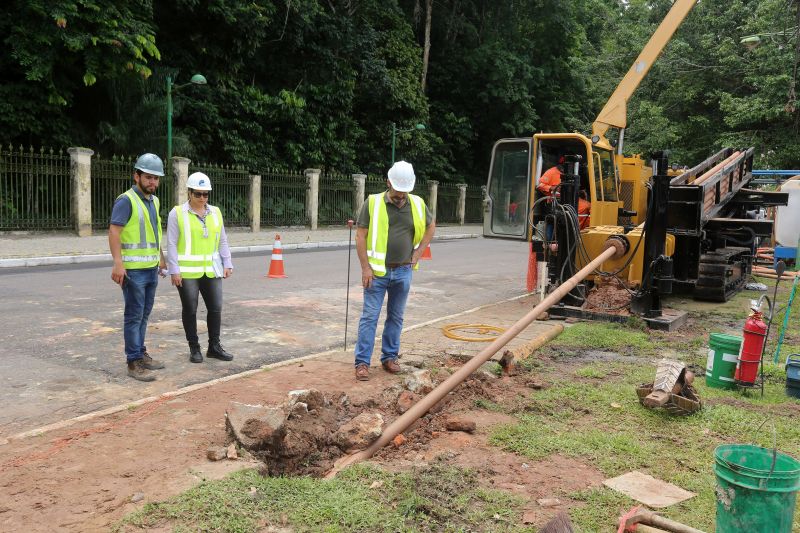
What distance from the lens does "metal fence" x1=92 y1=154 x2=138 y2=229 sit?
63.6ft

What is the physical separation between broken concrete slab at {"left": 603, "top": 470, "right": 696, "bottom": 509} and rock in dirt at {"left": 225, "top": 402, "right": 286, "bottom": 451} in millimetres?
1914

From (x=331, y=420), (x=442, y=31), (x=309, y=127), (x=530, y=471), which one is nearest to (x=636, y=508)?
(x=530, y=471)

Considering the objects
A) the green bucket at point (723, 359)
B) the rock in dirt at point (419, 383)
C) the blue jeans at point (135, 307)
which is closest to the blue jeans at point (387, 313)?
the rock in dirt at point (419, 383)

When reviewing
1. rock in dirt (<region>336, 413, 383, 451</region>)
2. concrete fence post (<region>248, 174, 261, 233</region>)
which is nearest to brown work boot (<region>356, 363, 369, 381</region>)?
rock in dirt (<region>336, 413, 383, 451</region>)

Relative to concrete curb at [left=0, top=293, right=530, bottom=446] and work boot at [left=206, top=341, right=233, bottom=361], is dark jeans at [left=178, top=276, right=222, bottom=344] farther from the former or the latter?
concrete curb at [left=0, top=293, right=530, bottom=446]

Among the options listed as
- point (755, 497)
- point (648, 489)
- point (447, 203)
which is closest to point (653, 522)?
point (755, 497)

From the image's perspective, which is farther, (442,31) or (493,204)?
(442,31)

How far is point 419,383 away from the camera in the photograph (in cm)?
494

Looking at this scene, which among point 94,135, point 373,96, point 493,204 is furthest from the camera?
point 373,96

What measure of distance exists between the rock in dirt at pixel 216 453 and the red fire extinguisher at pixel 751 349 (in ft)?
14.0

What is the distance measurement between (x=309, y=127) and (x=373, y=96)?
4.49 metres

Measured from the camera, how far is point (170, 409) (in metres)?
4.64

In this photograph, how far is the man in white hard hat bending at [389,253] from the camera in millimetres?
5609

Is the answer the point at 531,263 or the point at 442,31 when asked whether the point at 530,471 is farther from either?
the point at 442,31
